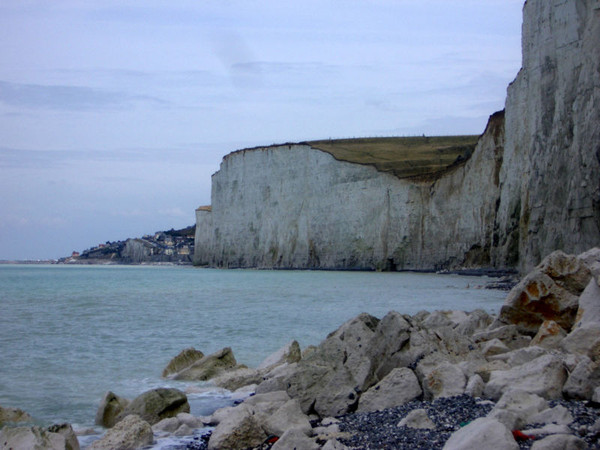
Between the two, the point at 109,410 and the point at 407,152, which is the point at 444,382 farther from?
the point at 407,152

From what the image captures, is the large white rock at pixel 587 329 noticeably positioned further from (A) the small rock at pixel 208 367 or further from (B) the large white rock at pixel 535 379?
(A) the small rock at pixel 208 367

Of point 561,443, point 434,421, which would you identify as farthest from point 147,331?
point 561,443

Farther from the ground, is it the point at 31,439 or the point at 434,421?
the point at 434,421

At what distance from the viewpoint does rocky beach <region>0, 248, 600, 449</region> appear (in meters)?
4.35

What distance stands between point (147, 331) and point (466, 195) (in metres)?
24.6

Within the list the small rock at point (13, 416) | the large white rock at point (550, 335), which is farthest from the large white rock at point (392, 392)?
the small rock at point (13, 416)

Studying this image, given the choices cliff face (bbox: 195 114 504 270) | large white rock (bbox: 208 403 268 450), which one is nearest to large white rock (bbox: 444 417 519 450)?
large white rock (bbox: 208 403 268 450)

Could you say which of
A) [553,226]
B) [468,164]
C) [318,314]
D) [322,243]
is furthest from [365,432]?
[322,243]

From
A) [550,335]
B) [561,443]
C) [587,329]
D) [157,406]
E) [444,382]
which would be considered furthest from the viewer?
[550,335]

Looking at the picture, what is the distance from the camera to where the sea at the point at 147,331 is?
305 inches

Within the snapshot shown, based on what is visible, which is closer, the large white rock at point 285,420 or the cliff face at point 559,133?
the large white rock at point 285,420

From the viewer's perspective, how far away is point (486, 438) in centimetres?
361

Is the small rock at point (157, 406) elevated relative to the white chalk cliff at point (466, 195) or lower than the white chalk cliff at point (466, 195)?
lower

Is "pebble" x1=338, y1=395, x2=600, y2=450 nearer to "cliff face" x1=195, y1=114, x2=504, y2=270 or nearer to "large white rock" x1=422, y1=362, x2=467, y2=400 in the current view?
"large white rock" x1=422, y1=362, x2=467, y2=400
